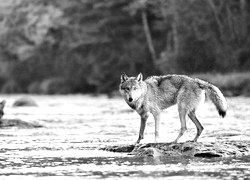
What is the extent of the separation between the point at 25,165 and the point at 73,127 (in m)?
9.07

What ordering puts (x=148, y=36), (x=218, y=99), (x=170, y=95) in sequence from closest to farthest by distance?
(x=218, y=99), (x=170, y=95), (x=148, y=36)

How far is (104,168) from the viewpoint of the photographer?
472 inches

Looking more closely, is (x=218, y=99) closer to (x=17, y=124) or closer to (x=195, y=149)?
(x=195, y=149)

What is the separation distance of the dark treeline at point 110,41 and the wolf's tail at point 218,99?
3091 centimetres

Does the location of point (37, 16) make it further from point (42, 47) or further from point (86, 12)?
point (86, 12)

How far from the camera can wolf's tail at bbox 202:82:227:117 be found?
1441 centimetres

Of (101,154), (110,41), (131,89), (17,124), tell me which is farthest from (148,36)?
(101,154)

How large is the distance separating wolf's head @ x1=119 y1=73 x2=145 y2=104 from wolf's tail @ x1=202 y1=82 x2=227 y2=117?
1.41 m

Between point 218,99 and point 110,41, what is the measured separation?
148ft

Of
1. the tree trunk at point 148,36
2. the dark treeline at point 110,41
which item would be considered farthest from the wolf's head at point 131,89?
the tree trunk at point 148,36

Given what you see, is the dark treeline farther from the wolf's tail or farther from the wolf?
the wolf's tail

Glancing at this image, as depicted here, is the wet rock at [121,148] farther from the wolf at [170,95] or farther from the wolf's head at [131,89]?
the wolf's head at [131,89]

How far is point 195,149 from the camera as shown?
44.2 feet

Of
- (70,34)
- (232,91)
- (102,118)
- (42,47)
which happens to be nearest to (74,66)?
(70,34)
